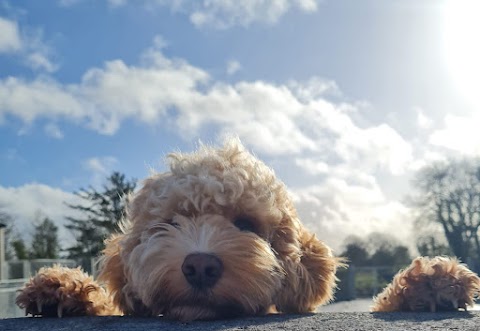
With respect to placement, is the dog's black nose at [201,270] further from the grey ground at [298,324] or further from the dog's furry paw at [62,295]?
Answer: the dog's furry paw at [62,295]

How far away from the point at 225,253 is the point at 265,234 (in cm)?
66

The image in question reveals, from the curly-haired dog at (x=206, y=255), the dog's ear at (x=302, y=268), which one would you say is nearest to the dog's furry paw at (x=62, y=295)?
the curly-haired dog at (x=206, y=255)

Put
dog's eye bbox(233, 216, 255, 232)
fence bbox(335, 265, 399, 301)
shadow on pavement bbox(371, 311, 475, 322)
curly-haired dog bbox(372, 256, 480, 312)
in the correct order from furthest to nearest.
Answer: fence bbox(335, 265, 399, 301)
dog's eye bbox(233, 216, 255, 232)
curly-haired dog bbox(372, 256, 480, 312)
shadow on pavement bbox(371, 311, 475, 322)

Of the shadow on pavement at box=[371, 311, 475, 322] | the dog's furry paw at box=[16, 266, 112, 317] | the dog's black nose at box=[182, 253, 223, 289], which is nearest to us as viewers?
the shadow on pavement at box=[371, 311, 475, 322]

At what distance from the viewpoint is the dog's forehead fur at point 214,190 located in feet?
14.0

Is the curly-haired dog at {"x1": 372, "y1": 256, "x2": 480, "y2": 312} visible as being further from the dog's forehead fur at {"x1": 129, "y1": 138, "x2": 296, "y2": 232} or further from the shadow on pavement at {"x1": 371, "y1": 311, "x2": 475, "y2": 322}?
the dog's forehead fur at {"x1": 129, "y1": 138, "x2": 296, "y2": 232}

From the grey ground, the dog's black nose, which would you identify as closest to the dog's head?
the dog's black nose

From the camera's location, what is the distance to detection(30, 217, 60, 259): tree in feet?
148

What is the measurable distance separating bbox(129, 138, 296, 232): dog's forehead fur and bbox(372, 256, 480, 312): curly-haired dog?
950 millimetres

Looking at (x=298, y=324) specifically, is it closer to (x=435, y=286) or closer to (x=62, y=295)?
(x=435, y=286)

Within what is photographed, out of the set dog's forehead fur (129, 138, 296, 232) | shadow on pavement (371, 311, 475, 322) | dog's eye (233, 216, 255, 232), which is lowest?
shadow on pavement (371, 311, 475, 322)

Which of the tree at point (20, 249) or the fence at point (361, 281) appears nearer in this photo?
the fence at point (361, 281)

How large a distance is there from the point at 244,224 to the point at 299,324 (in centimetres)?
133

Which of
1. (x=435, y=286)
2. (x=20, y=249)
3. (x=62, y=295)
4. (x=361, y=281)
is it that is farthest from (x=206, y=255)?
(x=20, y=249)
